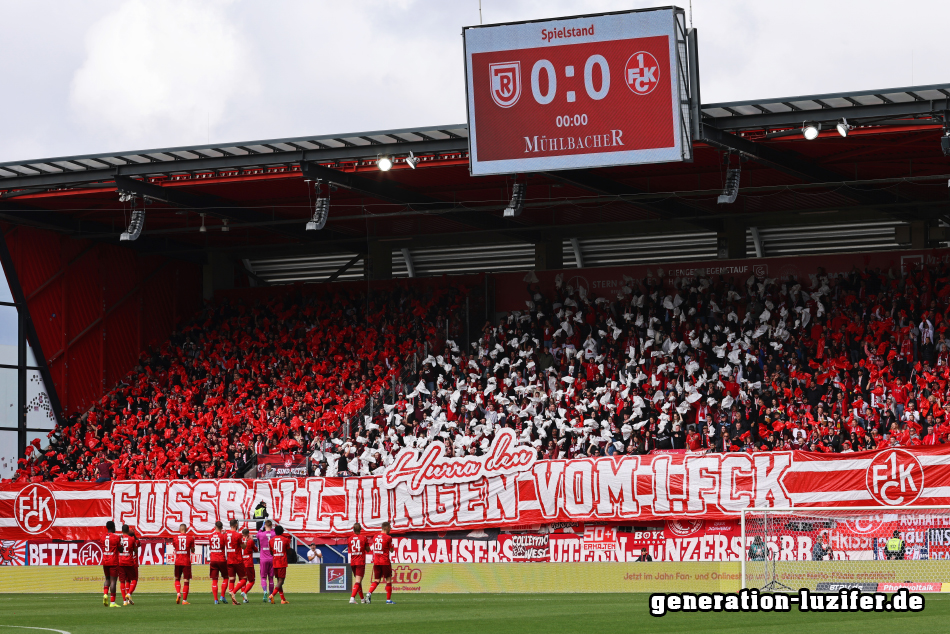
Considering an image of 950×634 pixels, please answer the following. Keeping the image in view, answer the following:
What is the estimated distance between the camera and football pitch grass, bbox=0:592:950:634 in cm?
1694

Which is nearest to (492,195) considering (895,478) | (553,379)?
(553,379)

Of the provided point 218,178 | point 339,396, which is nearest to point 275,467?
point 339,396

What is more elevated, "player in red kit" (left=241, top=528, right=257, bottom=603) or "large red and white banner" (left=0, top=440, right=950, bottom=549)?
"large red and white banner" (left=0, top=440, right=950, bottom=549)

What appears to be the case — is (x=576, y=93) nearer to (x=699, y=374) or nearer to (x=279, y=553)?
(x=699, y=374)

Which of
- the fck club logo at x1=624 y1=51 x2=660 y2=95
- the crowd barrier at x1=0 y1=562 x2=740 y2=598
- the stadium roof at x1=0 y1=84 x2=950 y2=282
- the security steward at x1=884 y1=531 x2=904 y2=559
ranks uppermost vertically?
the fck club logo at x1=624 y1=51 x2=660 y2=95

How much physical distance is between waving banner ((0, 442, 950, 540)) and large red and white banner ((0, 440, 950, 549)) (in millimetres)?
24

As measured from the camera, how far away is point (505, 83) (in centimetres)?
2775

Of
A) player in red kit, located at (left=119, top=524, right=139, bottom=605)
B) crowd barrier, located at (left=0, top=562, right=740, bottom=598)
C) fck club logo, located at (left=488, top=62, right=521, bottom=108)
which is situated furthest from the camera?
fck club logo, located at (left=488, top=62, right=521, bottom=108)

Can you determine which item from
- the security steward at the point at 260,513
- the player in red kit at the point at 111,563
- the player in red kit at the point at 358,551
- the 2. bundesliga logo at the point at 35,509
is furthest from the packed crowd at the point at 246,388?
the player in red kit at the point at 358,551

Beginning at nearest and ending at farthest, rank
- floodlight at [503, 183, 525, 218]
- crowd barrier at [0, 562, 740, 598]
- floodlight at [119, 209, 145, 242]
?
crowd barrier at [0, 562, 740, 598] → floodlight at [503, 183, 525, 218] → floodlight at [119, 209, 145, 242]

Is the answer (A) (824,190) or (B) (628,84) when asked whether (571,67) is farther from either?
(A) (824,190)

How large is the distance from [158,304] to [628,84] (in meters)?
20.7

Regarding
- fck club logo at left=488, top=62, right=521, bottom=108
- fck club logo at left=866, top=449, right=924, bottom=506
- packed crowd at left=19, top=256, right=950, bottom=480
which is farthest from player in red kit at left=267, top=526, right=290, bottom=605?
fck club logo at left=866, top=449, right=924, bottom=506

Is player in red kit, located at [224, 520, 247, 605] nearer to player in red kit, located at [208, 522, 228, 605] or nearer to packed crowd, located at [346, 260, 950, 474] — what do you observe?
player in red kit, located at [208, 522, 228, 605]
